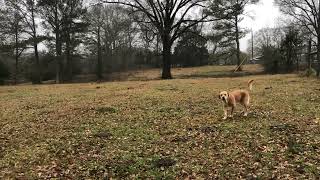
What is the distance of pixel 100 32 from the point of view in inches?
2584

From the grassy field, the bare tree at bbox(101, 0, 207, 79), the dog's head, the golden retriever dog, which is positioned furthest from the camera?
the bare tree at bbox(101, 0, 207, 79)

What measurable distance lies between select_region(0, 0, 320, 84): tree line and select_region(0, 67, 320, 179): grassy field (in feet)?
92.8

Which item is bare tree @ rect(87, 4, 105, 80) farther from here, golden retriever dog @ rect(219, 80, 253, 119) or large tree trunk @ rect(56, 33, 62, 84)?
golden retriever dog @ rect(219, 80, 253, 119)

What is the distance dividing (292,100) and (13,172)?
482 inches

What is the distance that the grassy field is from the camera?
9.62 metres

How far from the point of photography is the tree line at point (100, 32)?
45.7 m

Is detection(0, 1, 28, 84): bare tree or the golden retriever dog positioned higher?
detection(0, 1, 28, 84): bare tree

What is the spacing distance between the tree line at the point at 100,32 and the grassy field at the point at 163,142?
92.8 feet

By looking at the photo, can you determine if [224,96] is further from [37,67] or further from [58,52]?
[37,67]

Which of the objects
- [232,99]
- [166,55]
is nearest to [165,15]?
[166,55]

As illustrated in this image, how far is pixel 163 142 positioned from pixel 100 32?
183ft

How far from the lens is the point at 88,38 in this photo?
196 ft

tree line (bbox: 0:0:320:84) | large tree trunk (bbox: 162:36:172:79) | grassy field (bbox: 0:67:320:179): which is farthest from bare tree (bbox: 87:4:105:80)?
grassy field (bbox: 0:67:320:179)

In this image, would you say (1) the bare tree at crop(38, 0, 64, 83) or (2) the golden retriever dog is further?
(1) the bare tree at crop(38, 0, 64, 83)
